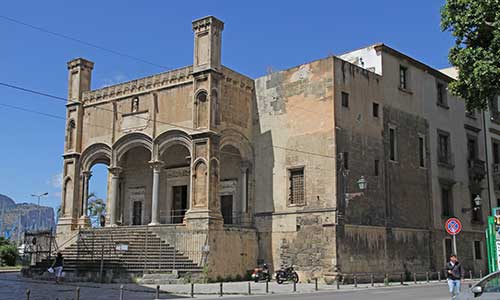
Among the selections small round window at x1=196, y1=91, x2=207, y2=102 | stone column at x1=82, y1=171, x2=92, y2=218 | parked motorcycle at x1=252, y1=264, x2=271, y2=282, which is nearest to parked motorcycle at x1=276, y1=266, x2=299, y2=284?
parked motorcycle at x1=252, y1=264, x2=271, y2=282

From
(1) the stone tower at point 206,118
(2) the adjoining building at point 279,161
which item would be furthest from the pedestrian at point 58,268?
(1) the stone tower at point 206,118

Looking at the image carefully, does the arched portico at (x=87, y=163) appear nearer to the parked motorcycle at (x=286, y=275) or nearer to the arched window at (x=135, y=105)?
the arched window at (x=135, y=105)

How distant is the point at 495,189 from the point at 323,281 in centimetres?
1916

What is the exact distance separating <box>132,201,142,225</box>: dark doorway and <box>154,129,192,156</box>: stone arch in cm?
621

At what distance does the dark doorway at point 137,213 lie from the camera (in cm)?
3475

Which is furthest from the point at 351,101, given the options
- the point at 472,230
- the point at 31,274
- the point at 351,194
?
the point at 31,274

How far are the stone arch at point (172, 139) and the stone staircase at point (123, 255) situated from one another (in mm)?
4487

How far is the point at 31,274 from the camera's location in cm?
2941

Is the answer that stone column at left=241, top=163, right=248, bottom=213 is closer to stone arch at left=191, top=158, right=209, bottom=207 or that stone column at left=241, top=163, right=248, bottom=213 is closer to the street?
stone arch at left=191, top=158, right=209, bottom=207

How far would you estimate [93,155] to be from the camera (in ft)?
107

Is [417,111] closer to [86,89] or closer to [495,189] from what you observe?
[495,189]

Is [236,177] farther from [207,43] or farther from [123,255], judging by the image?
[123,255]

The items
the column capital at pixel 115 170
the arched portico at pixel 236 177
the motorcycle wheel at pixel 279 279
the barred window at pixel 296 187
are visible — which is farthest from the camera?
the column capital at pixel 115 170

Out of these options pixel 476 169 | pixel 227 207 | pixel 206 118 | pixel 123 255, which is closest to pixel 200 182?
pixel 206 118
